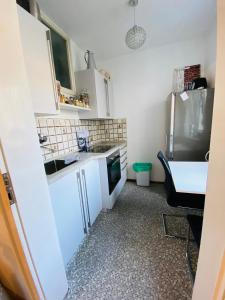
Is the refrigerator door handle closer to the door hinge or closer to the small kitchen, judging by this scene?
the small kitchen

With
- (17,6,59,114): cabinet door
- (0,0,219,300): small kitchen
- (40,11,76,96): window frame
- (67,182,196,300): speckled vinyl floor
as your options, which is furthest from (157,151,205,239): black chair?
(40,11,76,96): window frame

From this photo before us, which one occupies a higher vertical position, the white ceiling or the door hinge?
the white ceiling

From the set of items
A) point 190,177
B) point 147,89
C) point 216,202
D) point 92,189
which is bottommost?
point 92,189

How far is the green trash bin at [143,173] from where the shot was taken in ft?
9.01

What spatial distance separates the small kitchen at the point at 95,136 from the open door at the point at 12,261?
14 millimetres

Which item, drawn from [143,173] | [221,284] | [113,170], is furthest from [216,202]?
[143,173]

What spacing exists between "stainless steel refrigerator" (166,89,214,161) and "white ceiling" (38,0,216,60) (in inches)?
35.4

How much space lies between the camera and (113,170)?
2203 mm

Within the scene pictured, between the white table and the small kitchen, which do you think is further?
the white table

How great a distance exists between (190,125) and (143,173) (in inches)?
47.6

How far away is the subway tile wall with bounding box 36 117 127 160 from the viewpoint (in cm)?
166

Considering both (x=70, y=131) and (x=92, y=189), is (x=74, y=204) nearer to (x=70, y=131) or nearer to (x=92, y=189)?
(x=92, y=189)

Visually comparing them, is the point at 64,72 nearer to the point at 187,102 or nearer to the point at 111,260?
the point at 187,102

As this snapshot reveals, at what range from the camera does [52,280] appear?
0.91 meters
